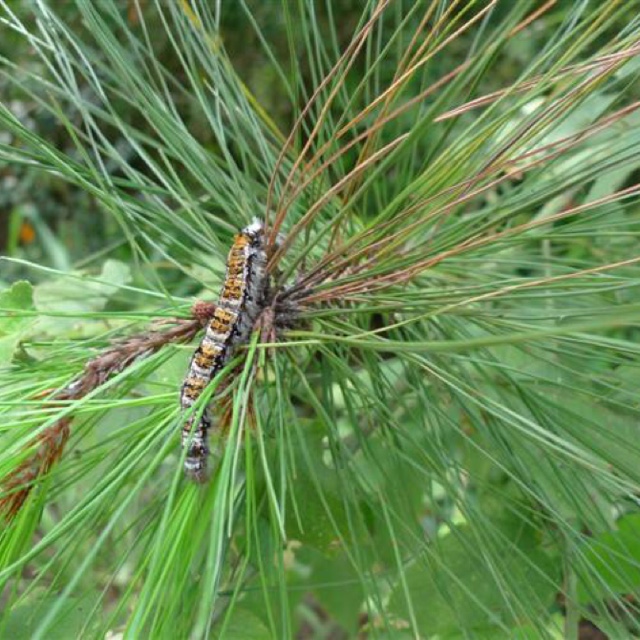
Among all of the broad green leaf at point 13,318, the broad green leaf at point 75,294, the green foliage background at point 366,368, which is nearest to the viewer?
the green foliage background at point 366,368

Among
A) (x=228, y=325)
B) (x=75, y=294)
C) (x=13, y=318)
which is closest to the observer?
(x=228, y=325)

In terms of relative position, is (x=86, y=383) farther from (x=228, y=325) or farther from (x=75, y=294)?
(x=75, y=294)

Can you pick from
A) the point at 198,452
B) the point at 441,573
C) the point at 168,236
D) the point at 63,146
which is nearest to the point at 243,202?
the point at 168,236

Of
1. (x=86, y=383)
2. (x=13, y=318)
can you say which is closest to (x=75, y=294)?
(x=13, y=318)

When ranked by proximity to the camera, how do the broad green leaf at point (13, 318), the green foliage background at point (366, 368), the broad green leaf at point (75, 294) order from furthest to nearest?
the broad green leaf at point (75, 294) → the broad green leaf at point (13, 318) → the green foliage background at point (366, 368)

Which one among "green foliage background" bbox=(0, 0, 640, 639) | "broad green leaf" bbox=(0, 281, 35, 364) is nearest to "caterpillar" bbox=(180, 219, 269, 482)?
"green foliage background" bbox=(0, 0, 640, 639)

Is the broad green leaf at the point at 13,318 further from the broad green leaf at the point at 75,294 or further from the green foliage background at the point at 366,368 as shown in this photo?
the broad green leaf at the point at 75,294

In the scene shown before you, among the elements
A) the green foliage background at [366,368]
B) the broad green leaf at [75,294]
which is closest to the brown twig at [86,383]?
the green foliage background at [366,368]
